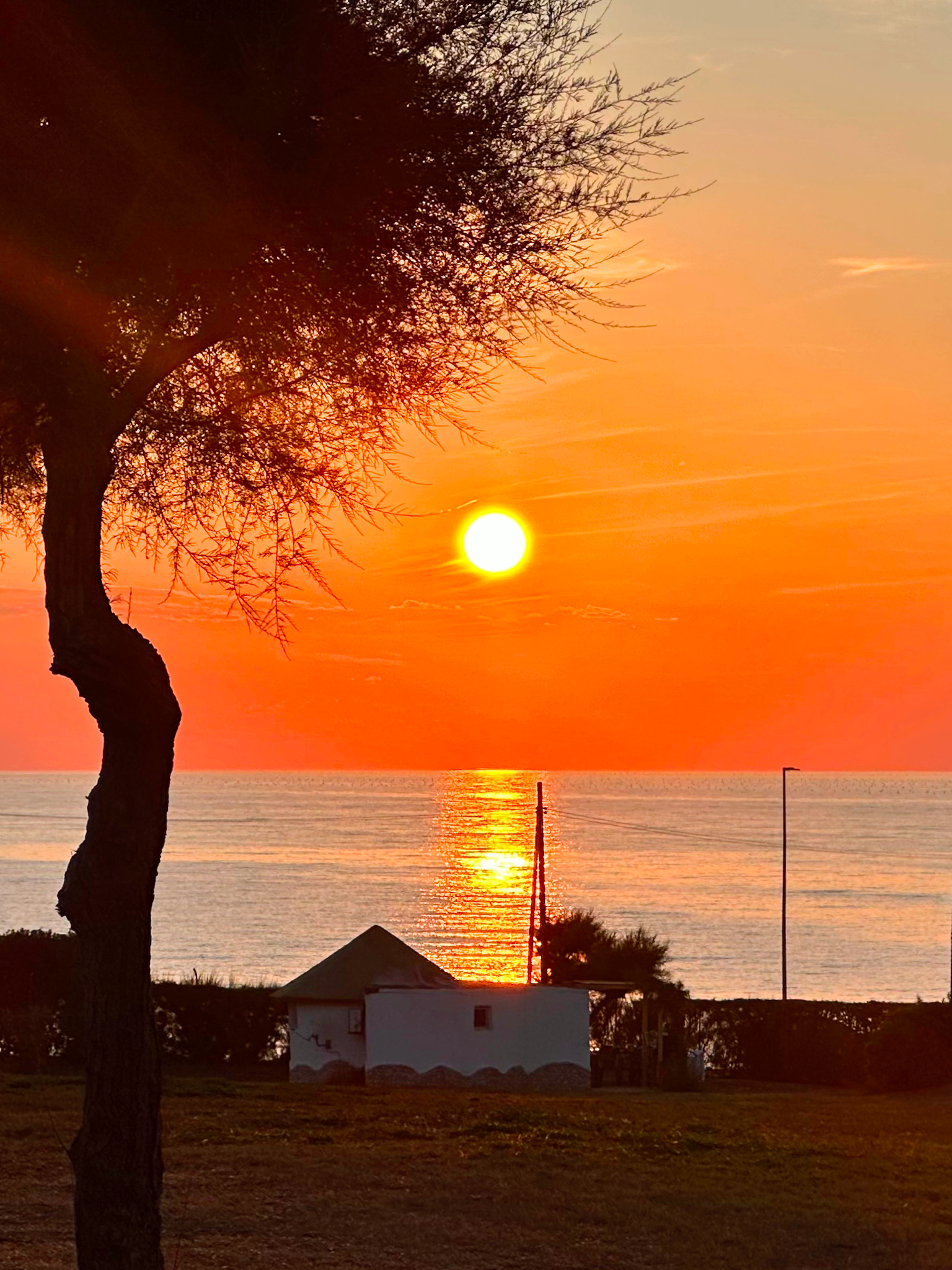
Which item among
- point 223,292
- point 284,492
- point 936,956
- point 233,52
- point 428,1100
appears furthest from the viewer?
point 936,956

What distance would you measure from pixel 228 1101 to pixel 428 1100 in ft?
11.3

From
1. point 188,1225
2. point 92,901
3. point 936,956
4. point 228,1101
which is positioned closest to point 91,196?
point 92,901

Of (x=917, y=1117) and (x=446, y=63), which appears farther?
(x=917, y=1117)

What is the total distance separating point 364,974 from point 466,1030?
8.43 ft

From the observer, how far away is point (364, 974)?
114 ft

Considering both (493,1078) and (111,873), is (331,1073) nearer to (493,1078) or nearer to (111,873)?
(493,1078)

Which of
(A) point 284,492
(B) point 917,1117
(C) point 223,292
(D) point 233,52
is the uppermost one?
(D) point 233,52

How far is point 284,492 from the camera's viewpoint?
25.8ft

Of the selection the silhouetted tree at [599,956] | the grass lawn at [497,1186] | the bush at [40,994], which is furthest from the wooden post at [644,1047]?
the bush at [40,994]

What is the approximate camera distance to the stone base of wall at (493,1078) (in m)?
33.6

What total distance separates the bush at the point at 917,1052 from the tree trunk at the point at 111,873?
3005 cm

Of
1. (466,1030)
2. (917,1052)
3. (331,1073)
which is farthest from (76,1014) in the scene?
(917,1052)

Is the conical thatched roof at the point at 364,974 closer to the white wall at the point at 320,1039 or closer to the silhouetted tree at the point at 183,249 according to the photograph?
the white wall at the point at 320,1039

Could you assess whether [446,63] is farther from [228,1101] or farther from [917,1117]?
[917,1117]
